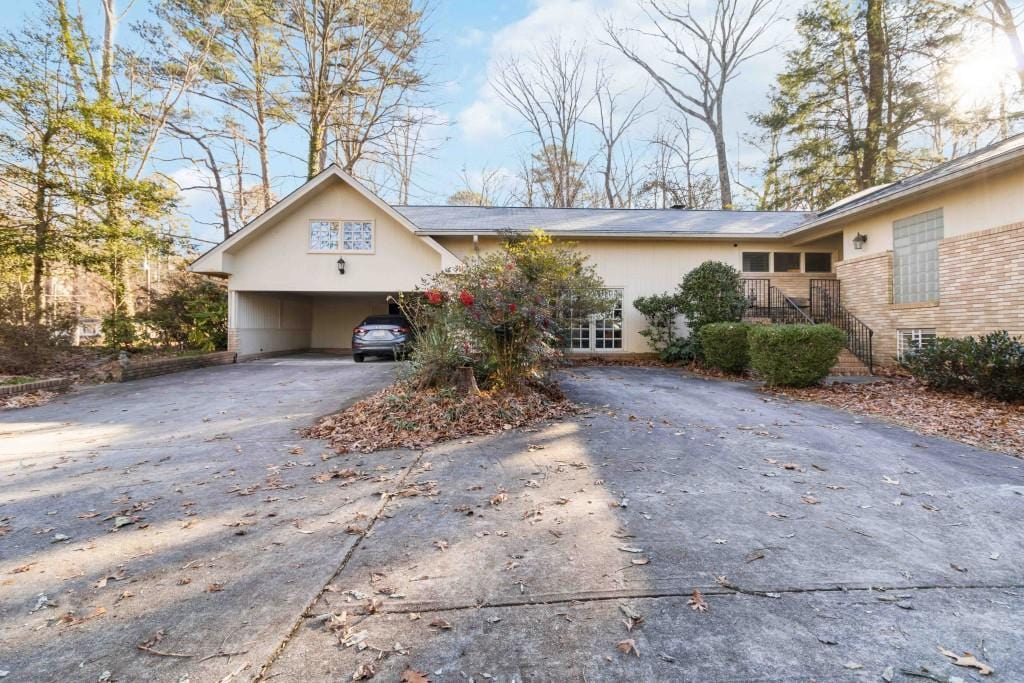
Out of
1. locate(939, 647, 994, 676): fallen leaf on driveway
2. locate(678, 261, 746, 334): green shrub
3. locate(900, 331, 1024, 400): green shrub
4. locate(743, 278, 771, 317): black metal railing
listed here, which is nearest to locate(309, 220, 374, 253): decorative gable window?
locate(678, 261, 746, 334): green shrub

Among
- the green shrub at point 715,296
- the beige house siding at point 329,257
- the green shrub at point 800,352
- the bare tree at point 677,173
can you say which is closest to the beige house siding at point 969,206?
the green shrub at point 715,296

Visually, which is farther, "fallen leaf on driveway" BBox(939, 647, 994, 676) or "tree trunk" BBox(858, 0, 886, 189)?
"tree trunk" BBox(858, 0, 886, 189)

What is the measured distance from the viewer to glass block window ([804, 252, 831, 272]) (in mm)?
14234

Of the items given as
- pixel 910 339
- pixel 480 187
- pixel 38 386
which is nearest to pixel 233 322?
pixel 38 386

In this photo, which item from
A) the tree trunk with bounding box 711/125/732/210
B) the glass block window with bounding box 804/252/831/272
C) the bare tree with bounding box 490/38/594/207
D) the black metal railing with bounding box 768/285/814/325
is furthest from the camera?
the bare tree with bounding box 490/38/594/207

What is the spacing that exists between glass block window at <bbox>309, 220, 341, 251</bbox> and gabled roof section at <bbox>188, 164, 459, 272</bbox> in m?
0.81

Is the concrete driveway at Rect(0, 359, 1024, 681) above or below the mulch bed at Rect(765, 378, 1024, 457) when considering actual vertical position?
below

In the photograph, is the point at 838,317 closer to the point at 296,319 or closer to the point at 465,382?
the point at 465,382

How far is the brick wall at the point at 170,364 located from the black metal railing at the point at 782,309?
1508 cm

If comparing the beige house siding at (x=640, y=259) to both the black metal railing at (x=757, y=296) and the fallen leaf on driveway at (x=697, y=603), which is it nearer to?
the black metal railing at (x=757, y=296)

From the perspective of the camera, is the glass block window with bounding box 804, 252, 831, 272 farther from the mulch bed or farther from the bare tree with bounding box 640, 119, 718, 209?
the bare tree with bounding box 640, 119, 718, 209

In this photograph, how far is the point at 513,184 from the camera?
2488cm

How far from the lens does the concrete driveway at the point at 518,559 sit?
74.9 inches

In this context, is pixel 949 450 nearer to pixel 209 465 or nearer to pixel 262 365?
pixel 209 465
